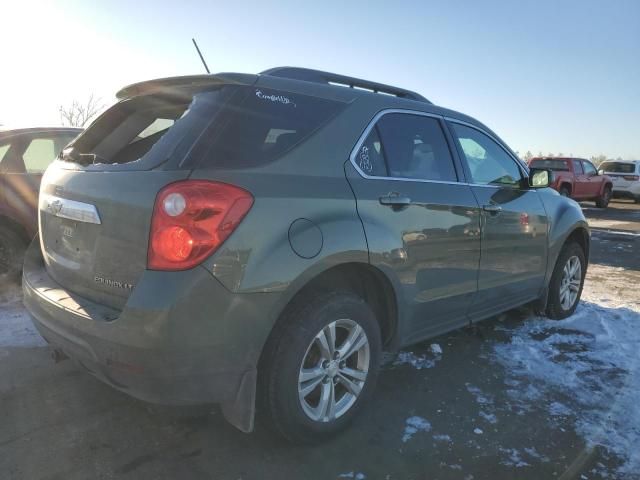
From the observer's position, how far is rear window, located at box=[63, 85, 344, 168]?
2320 millimetres

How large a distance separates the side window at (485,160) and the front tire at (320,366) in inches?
61.2

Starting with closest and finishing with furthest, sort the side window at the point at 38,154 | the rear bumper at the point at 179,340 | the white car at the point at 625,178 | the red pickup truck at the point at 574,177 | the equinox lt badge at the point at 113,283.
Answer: the rear bumper at the point at 179,340 → the equinox lt badge at the point at 113,283 → the side window at the point at 38,154 → the red pickup truck at the point at 574,177 → the white car at the point at 625,178

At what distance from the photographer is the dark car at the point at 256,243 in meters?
2.14

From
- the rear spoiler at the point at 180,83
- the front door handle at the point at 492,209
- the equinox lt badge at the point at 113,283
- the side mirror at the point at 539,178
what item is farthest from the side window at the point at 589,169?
the equinox lt badge at the point at 113,283

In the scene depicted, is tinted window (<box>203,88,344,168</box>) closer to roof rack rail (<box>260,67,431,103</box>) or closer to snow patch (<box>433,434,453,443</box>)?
roof rack rail (<box>260,67,431,103</box>)

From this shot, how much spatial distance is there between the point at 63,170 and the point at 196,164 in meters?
1.01

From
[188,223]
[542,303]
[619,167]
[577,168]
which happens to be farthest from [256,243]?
[619,167]

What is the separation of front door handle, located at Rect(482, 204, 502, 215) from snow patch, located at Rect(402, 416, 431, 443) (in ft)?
4.92

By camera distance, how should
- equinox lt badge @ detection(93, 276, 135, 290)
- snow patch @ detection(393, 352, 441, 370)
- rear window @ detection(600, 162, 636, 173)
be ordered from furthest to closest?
rear window @ detection(600, 162, 636, 173) → snow patch @ detection(393, 352, 441, 370) → equinox lt badge @ detection(93, 276, 135, 290)

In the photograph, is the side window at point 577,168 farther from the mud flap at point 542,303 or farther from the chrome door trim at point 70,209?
the chrome door trim at point 70,209

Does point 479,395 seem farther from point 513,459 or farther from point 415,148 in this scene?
point 415,148

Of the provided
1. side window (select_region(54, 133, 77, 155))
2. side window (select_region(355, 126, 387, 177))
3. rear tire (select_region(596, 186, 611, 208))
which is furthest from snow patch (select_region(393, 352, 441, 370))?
rear tire (select_region(596, 186, 611, 208))

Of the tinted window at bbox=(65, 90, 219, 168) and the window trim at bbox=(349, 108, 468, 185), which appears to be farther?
the window trim at bbox=(349, 108, 468, 185)

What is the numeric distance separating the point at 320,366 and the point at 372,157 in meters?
1.17
